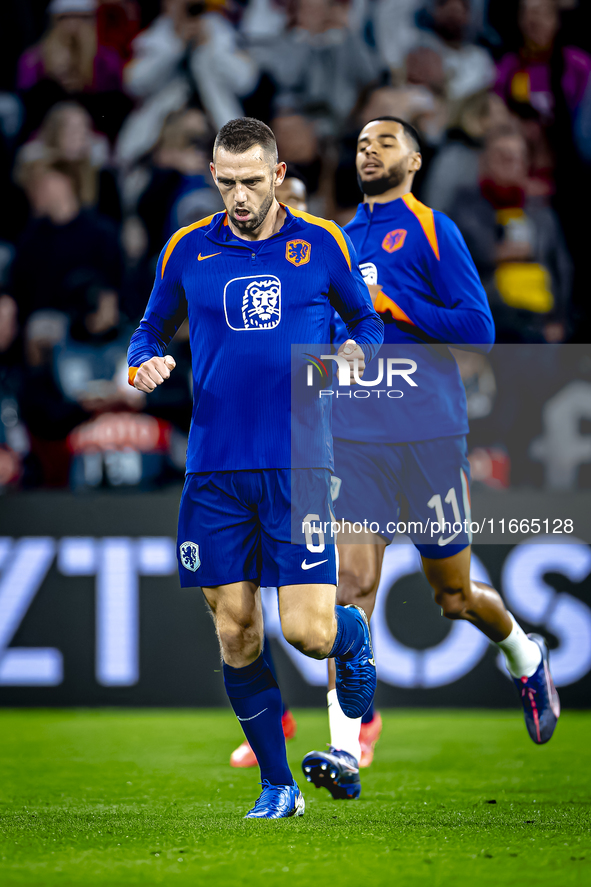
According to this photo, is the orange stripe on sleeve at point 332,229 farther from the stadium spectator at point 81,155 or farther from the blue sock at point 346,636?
the stadium spectator at point 81,155

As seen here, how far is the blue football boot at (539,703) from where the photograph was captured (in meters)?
4.54

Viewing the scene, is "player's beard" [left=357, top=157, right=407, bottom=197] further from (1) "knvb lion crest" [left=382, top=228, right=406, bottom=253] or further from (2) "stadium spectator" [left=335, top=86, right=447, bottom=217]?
(2) "stadium spectator" [left=335, top=86, right=447, bottom=217]

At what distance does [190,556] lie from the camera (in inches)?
133

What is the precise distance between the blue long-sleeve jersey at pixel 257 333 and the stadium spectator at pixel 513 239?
3.76 metres

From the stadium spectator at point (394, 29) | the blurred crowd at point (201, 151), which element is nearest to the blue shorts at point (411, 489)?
the blurred crowd at point (201, 151)

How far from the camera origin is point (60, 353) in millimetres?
6852

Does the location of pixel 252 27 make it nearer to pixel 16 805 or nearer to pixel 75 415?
pixel 75 415

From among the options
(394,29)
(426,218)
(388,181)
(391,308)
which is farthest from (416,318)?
(394,29)

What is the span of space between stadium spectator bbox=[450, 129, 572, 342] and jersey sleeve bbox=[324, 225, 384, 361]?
12.0 feet

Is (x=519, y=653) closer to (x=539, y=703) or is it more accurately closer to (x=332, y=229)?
(x=539, y=703)

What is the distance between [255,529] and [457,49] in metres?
6.01

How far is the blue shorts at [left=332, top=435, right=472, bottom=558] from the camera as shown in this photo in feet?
13.8

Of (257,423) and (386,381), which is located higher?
(386,381)

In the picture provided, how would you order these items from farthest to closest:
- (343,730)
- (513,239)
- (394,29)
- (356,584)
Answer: (394,29) < (513,239) < (356,584) < (343,730)
